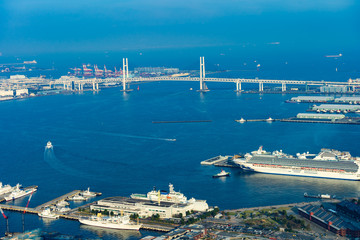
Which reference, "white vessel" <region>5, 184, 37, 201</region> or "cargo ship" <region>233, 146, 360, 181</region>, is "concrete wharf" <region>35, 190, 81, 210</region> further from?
"cargo ship" <region>233, 146, 360, 181</region>

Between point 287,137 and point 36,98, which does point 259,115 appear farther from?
point 36,98

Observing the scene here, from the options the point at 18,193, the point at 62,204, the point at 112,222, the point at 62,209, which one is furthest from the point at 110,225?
the point at 18,193

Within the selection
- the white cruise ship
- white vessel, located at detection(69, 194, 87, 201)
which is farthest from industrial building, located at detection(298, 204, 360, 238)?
white vessel, located at detection(69, 194, 87, 201)


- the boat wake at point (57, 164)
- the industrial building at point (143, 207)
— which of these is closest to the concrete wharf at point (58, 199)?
the industrial building at point (143, 207)

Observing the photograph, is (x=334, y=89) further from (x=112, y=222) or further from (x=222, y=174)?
(x=112, y=222)

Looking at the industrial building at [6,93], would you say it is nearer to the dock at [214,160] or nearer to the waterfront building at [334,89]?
the waterfront building at [334,89]

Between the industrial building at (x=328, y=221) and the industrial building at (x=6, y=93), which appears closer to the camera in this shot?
the industrial building at (x=328, y=221)
